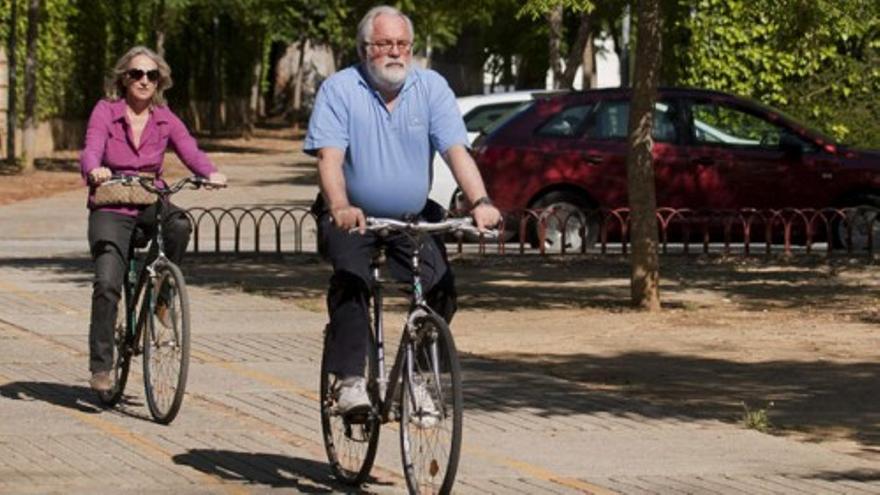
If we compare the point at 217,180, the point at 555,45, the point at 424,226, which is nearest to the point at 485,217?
the point at 424,226

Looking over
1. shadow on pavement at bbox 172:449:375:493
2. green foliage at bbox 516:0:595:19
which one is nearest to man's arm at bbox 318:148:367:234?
shadow on pavement at bbox 172:449:375:493

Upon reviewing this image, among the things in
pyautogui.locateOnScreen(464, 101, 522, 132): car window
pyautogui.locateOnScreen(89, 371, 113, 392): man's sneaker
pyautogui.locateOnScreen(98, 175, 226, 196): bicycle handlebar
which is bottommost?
pyautogui.locateOnScreen(89, 371, 113, 392): man's sneaker

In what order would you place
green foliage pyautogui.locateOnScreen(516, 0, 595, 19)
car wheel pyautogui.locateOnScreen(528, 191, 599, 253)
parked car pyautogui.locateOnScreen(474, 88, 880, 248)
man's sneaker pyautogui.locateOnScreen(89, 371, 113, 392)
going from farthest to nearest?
1. parked car pyautogui.locateOnScreen(474, 88, 880, 248)
2. car wheel pyautogui.locateOnScreen(528, 191, 599, 253)
3. green foliage pyautogui.locateOnScreen(516, 0, 595, 19)
4. man's sneaker pyautogui.locateOnScreen(89, 371, 113, 392)

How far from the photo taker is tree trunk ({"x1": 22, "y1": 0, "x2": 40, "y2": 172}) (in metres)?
41.7

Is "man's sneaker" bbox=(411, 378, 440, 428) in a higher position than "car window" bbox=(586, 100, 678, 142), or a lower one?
lower

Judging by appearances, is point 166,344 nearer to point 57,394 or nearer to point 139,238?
point 139,238

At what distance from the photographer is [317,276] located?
69.8 ft

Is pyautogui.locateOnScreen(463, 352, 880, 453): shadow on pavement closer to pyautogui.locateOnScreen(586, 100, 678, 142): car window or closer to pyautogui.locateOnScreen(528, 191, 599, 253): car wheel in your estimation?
pyautogui.locateOnScreen(528, 191, 599, 253): car wheel

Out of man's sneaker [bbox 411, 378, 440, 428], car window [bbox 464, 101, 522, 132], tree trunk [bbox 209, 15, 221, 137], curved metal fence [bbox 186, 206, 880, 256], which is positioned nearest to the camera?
man's sneaker [bbox 411, 378, 440, 428]

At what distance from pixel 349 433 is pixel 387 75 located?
1369mm

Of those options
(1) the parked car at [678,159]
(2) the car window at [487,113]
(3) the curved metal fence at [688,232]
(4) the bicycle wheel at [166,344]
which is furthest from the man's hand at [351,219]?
(2) the car window at [487,113]

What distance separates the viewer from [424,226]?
9.15 m

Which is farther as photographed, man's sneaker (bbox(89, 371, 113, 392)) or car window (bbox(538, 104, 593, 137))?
car window (bbox(538, 104, 593, 137))

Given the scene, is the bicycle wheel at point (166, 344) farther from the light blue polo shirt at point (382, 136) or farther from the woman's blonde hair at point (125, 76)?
the light blue polo shirt at point (382, 136)
